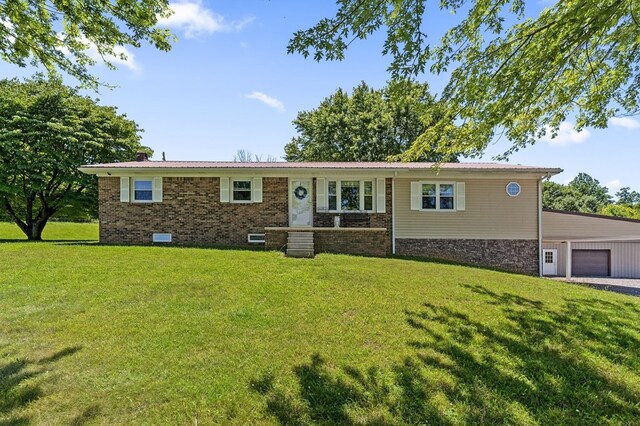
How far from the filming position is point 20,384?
10.7 ft

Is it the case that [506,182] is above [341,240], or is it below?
above

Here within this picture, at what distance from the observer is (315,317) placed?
5062 millimetres

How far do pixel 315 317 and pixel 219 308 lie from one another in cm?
162

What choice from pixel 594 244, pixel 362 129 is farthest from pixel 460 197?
pixel 362 129

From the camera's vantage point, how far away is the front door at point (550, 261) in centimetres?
1542

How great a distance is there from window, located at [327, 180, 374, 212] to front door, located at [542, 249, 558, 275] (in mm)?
9352

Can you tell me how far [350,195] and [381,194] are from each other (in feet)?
4.00

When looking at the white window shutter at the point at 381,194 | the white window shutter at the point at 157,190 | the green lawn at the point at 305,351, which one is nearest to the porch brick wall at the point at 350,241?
the white window shutter at the point at 381,194

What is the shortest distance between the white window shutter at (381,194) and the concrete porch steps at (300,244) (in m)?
3.09

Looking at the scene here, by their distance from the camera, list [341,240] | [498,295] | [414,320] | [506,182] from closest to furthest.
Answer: [414,320]
[498,295]
[341,240]
[506,182]

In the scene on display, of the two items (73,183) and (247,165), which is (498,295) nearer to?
(247,165)

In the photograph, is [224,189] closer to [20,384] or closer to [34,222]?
[20,384]

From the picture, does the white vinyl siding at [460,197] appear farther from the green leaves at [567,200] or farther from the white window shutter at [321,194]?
the green leaves at [567,200]

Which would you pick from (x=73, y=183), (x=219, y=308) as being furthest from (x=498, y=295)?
(x=73, y=183)
